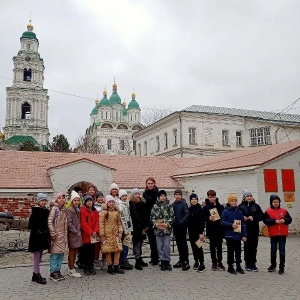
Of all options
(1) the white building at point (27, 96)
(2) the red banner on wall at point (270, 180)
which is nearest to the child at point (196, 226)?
(2) the red banner on wall at point (270, 180)

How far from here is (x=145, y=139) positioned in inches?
1788

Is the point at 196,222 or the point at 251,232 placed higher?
the point at 196,222

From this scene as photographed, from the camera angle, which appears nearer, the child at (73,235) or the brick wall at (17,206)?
the child at (73,235)

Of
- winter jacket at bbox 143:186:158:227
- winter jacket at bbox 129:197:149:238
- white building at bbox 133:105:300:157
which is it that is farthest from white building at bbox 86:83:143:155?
winter jacket at bbox 129:197:149:238

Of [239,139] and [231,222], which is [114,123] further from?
[231,222]

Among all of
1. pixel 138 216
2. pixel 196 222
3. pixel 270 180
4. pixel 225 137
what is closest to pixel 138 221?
pixel 138 216

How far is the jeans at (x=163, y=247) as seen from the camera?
8445mm

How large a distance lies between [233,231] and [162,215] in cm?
166

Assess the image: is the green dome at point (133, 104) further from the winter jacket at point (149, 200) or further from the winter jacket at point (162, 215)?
the winter jacket at point (162, 215)

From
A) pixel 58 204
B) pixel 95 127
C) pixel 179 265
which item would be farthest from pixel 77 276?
pixel 95 127

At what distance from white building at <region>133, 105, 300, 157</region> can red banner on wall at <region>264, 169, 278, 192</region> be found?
21.5 metres

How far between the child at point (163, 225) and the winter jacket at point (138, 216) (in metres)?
0.27

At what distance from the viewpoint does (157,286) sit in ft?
22.8

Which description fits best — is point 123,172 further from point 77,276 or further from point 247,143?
point 247,143
